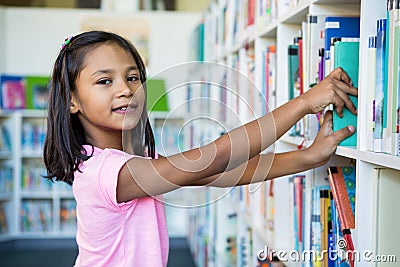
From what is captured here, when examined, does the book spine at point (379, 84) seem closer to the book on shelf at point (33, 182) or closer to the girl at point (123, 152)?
the girl at point (123, 152)

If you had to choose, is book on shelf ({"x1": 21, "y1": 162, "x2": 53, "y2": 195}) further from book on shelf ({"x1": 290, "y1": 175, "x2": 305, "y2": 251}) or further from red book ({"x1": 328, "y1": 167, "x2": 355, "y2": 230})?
red book ({"x1": 328, "y1": 167, "x2": 355, "y2": 230})

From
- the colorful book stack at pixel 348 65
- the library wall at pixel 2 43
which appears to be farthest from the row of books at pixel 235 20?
the library wall at pixel 2 43

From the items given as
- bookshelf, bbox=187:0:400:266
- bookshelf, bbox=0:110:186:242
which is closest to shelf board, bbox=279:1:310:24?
bookshelf, bbox=187:0:400:266

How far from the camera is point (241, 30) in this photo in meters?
2.56

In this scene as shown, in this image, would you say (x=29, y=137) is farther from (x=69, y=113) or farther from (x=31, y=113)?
(x=69, y=113)

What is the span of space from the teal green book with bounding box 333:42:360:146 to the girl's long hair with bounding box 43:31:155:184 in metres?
0.43

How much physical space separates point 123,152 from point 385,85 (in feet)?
2.00

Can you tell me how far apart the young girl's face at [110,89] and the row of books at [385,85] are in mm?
502

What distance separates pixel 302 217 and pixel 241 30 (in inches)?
44.4

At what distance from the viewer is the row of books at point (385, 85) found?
101 centimetres

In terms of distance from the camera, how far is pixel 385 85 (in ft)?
3.49

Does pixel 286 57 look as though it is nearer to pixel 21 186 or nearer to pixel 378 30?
pixel 378 30

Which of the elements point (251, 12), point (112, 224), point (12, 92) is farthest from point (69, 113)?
point (12, 92)

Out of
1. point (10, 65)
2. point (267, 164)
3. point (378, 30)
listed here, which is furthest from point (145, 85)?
point (10, 65)
